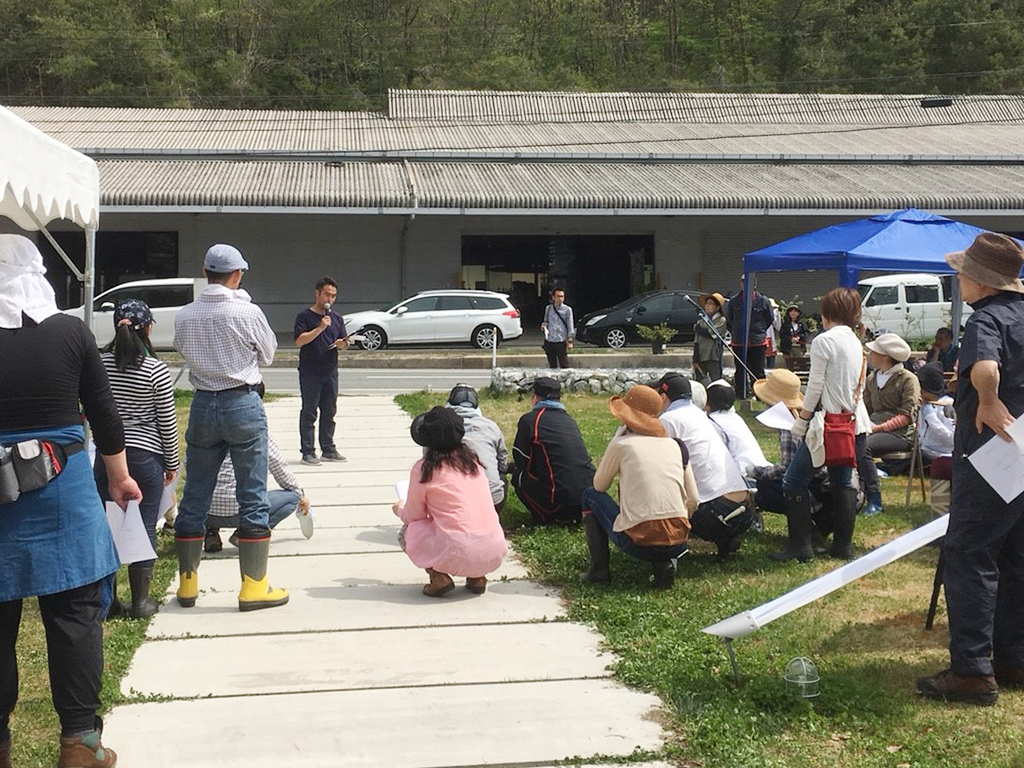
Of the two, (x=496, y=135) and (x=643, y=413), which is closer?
(x=643, y=413)

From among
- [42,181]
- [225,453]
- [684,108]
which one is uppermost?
[684,108]

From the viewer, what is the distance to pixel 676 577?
6.59 m

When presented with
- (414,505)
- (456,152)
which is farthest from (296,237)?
(414,505)

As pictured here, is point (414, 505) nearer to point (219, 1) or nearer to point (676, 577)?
point (676, 577)

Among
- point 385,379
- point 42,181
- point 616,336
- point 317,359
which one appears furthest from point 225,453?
point 616,336

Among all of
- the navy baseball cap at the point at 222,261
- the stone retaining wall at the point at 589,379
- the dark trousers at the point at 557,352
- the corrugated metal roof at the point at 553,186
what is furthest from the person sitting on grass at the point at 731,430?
the corrugated metal roof at the point at 553,186

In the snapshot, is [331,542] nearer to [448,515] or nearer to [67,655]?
[448,515]

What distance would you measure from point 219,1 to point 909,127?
110 ft

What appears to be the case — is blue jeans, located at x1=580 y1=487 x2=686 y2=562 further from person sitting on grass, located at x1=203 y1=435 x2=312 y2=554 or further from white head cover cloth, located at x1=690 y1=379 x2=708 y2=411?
person sitting on grass, located at x1=203 y1=435 x2=312 y2=554

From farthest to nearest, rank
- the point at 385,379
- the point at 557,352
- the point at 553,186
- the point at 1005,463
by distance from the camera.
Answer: the point at 553,186
the point at 385,379
the point at 557,352
the point at 1005,463

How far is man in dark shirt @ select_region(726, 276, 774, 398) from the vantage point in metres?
16.2

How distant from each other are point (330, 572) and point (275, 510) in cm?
49

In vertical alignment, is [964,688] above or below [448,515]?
below

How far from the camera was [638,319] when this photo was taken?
85.8 feet
